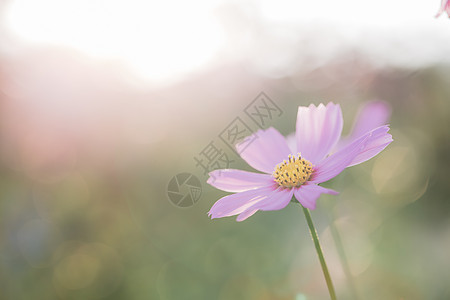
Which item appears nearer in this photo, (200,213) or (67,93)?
(67,93)

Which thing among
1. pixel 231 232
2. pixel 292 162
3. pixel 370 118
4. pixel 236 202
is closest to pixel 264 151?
pixel 292 162

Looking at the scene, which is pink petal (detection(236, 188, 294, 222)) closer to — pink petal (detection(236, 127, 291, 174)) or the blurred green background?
pink petal (detection(236, 127, 291, 174))

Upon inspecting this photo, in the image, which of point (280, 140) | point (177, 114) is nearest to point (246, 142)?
point (280, 140)

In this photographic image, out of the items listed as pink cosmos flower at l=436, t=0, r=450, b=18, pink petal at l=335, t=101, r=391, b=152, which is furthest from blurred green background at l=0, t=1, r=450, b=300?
pink cosmos flower at l=436, t=0, r=450, b=18

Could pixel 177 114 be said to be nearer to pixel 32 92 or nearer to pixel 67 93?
pixel 67 93

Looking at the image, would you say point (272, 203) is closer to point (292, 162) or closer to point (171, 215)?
point (292, 162)

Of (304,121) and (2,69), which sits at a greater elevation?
(2,69)
